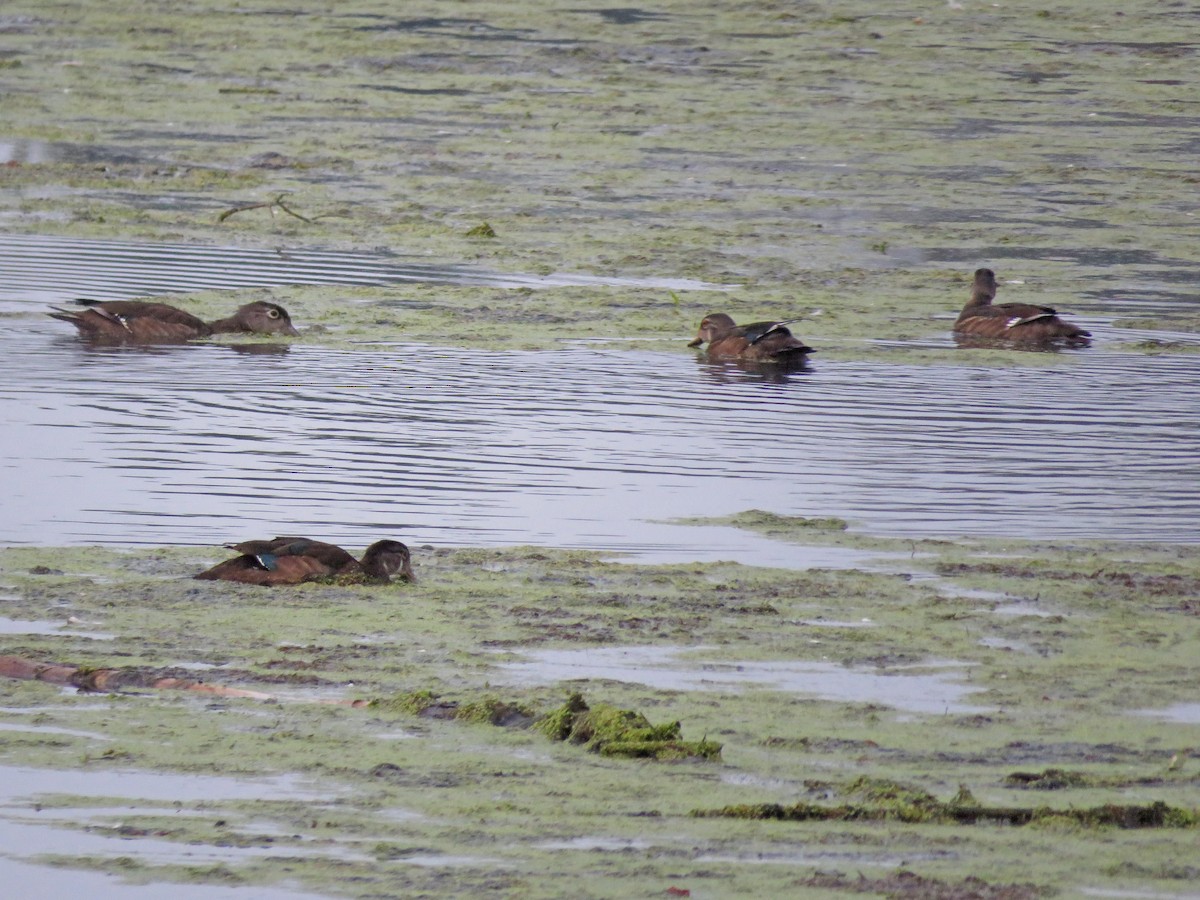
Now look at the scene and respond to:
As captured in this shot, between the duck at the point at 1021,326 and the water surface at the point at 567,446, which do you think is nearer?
the water surface at the point at 567,446

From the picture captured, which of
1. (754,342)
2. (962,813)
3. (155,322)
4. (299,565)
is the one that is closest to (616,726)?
(962,813)

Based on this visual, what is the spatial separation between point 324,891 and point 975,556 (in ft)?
11.2

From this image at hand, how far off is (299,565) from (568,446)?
264cm

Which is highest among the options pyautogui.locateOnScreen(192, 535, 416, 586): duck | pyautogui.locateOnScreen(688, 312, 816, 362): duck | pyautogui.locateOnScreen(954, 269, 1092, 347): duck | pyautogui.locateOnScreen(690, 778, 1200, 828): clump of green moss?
pyautogui.locateOnScreen(954, 269, 1092, 347): duck

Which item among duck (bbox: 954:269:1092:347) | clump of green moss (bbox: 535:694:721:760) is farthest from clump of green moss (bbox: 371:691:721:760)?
duck (bbox: 954:269:1092:347)

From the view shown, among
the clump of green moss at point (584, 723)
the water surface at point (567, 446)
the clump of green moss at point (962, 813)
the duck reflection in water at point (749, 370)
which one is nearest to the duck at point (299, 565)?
the water surface at point (567, 446)

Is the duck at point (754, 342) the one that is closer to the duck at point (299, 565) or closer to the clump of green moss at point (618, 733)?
the duck at point (299, 565)

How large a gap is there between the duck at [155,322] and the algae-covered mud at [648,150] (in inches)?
28.9

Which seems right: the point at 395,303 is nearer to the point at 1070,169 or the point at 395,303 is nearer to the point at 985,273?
the point at 985,273

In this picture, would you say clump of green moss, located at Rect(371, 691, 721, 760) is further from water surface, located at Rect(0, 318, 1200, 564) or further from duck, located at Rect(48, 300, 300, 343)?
duck, located at Rect(48, 300, 300, 343)

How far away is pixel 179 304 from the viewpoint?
12398mm

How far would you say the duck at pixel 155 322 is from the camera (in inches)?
444

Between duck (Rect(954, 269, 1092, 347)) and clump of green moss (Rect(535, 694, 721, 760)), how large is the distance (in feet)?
22.5

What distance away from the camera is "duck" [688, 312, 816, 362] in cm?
1086
